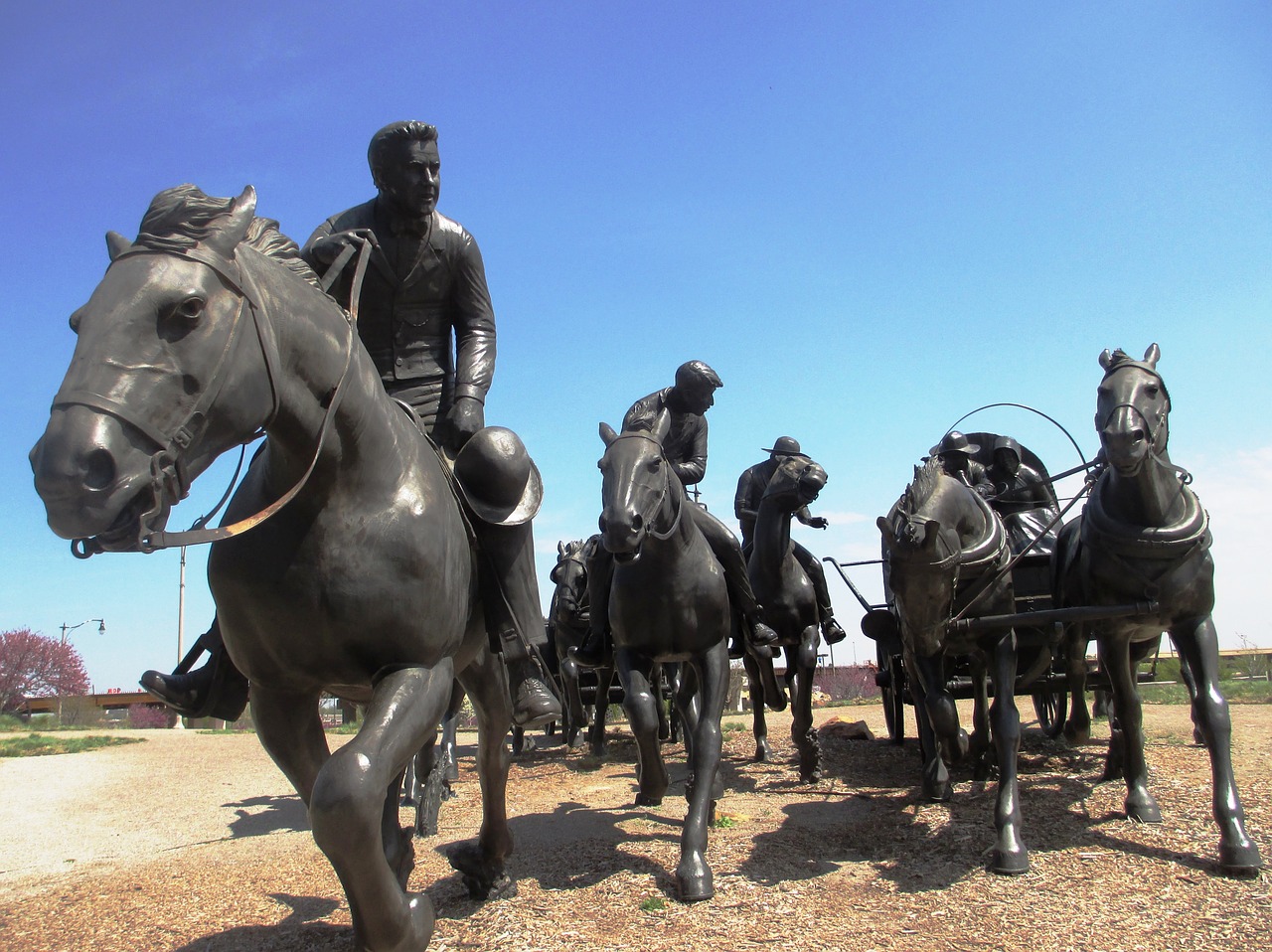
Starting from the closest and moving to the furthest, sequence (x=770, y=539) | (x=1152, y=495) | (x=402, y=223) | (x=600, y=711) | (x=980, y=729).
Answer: (x=402, y=223), (x=1152, y=495), (x=980, y=729), (x=770, y=539), (x=600, y=711)

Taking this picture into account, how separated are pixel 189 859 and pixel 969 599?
568 cm

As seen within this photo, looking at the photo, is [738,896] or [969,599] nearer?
[738,896]

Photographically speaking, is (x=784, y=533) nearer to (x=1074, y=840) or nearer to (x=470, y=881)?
(x=1074, y=840)

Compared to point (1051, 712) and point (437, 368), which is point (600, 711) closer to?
point (1051, 712)

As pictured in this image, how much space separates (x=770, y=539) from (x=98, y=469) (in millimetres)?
7397

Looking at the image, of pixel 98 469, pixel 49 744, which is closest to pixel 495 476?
pixel 98 469

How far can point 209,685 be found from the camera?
11.7 ft

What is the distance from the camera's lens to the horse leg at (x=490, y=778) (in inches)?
179

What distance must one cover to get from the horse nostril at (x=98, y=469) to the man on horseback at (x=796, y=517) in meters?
7.52

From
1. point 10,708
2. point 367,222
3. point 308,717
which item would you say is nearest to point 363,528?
point 308,717

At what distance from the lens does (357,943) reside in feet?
10.3

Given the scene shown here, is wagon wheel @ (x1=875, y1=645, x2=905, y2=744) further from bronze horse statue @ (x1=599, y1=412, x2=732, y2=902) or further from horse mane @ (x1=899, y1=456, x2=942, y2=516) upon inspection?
bronze horse statue @ (x1=599, y1=412, x2=732, y2=902)

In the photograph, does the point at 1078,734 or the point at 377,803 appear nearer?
the point at 377,803

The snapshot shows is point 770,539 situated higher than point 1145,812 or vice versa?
point 770,539
